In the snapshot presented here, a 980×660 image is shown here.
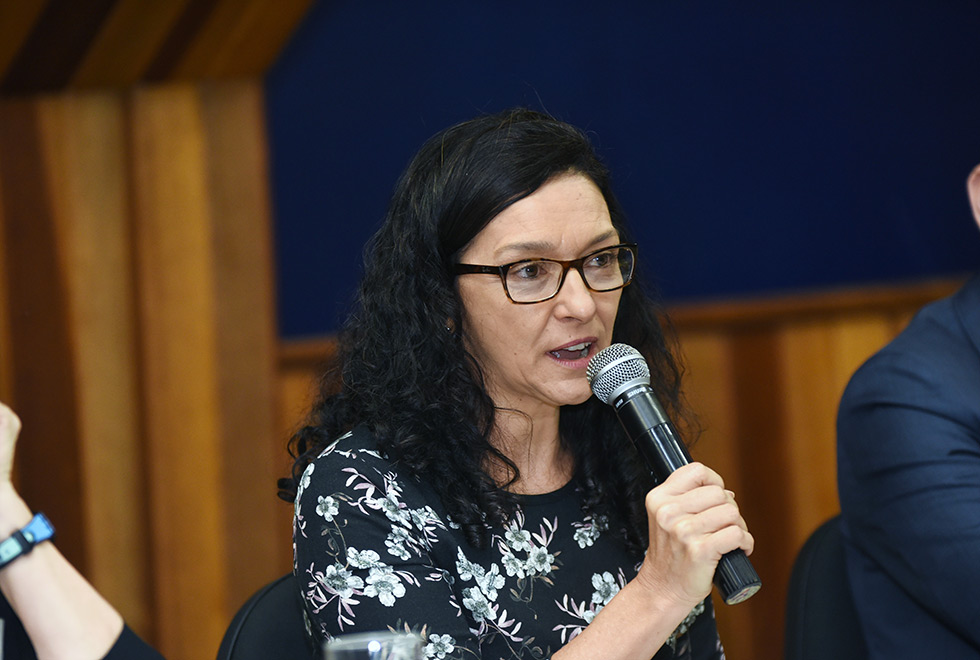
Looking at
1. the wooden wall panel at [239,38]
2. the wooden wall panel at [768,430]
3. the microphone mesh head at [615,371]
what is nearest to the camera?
the microphone mesh head at [615,371]

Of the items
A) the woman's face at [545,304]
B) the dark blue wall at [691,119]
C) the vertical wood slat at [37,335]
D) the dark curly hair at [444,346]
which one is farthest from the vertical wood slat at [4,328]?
the woman's face at [545,304]

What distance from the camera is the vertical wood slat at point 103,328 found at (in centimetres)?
258

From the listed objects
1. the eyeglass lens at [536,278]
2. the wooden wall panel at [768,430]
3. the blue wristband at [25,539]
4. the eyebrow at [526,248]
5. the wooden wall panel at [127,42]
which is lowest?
the wooden wall panel at [768,430]

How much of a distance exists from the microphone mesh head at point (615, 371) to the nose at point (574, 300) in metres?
0.11

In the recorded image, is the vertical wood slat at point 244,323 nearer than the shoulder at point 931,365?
No

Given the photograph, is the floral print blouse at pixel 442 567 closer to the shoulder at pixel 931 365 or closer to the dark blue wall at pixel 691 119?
the shoulder at pixel 931 365

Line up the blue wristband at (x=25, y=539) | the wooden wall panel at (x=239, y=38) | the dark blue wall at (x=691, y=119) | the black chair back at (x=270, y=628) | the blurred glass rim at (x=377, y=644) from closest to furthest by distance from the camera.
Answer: the blurred glass rim at (x=377, y=644) < the blue wristband at (x=25, y=539) < the black chair back at (x=270, y=628) < the wooden wall panel at (x=239, y=38) < the dark blue wall at (x=691, y=119)

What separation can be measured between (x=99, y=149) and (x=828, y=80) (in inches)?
87.4

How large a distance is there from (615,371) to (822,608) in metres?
0.57

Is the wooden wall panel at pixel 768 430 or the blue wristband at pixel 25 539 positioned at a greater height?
the blue wristband at pixel 25 539

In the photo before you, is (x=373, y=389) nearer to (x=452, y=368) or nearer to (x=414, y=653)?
(x=452, y=368)

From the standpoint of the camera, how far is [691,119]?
134 inches

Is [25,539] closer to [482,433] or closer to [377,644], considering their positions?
[377,644]

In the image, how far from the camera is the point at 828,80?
3.56m
